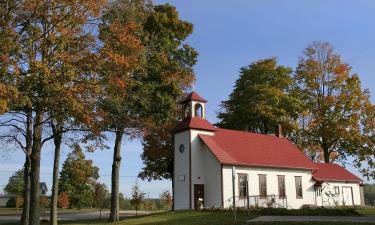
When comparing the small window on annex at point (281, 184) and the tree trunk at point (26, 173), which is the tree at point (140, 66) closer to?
the tree trunk at point (26, 173)

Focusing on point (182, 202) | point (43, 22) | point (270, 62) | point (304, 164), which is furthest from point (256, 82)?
point (43, 22)

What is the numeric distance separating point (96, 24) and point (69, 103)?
586cm

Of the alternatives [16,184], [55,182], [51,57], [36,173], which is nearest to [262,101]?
[55,182]

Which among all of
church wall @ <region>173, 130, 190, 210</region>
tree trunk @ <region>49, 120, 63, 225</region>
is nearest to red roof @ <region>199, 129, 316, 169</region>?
church wall @ <region>173, 130, 190, 210</region>

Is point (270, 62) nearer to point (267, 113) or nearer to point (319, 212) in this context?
point (267, 113)

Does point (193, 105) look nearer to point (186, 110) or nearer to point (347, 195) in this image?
point (186, 110)

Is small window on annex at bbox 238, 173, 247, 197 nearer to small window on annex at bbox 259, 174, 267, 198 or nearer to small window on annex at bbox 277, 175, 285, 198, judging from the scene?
small window on annex at bbox 259, 174, 267, 198

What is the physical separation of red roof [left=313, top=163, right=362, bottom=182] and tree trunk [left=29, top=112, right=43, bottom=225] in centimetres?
2722

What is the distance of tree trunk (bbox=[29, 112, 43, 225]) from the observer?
20766 millimetres

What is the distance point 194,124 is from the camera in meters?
34.9

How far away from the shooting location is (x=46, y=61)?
663 inches

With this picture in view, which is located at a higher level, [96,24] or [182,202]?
[96,24]

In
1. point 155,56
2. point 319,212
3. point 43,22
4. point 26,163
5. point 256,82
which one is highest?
point 256,82

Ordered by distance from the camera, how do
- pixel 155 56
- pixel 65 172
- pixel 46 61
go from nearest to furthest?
pixel 46 61
pixel 155 56
pixel 65 172
